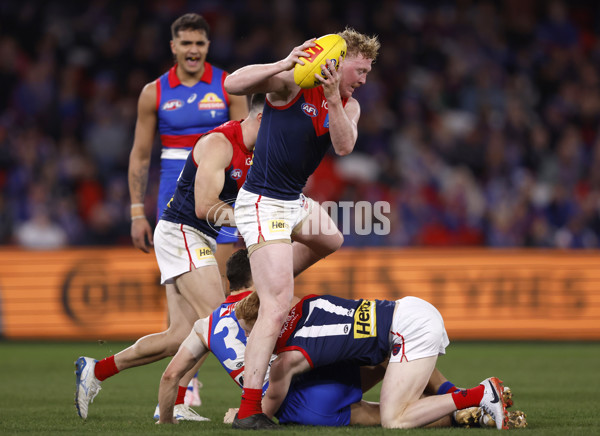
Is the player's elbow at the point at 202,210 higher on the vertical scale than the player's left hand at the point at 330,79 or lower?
lower

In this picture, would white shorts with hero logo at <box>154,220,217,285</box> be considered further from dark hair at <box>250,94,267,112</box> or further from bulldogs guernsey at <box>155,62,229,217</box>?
dark hair at <box>250,94,267,112</box>

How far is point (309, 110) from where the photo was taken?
5.51 m

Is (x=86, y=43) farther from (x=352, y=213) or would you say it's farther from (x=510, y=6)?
(x=510, y=6)

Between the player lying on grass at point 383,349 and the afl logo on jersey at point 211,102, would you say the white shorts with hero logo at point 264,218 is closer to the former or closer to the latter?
the player lying on grass at point 383,349

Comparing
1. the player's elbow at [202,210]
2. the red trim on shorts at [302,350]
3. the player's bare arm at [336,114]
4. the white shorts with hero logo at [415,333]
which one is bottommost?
the red trim on shorts at [302,350]

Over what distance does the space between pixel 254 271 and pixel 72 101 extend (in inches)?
413

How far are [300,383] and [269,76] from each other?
1.91m

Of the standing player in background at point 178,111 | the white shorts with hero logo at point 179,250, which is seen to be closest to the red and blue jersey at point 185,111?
the standing player in background at point 178,111

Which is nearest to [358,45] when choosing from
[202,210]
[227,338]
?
[202,210]

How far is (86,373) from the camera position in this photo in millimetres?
6234

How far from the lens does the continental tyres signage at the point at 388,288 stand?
1219 cm

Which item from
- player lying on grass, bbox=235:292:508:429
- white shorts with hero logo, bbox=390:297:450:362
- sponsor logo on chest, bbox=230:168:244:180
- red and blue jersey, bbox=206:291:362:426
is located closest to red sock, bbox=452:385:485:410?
player lying on grass, bbox=235:292:508:429

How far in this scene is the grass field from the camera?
555cm

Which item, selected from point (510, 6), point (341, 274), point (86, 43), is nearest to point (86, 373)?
point (341, 274)
